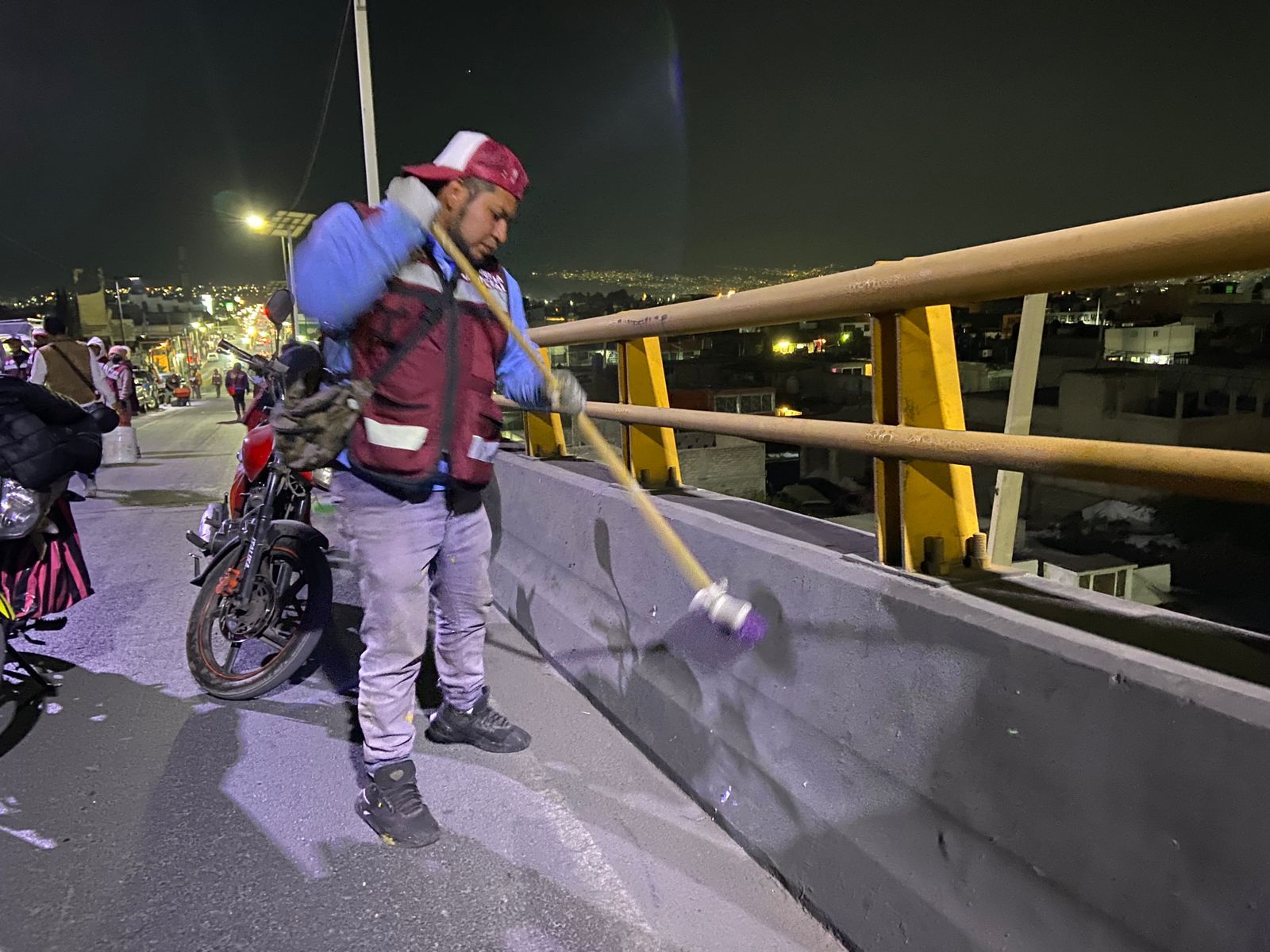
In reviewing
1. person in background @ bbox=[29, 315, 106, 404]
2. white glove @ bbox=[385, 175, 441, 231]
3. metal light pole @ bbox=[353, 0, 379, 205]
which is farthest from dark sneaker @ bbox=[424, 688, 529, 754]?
metal light pole @ bbox=[353, 0, 379, 205]

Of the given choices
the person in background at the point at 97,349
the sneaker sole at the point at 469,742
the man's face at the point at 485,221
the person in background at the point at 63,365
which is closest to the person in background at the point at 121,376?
the person in background at the point at 97,349

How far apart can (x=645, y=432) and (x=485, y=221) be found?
49.7 inches

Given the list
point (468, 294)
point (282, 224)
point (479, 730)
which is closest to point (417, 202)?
point (468, 294)

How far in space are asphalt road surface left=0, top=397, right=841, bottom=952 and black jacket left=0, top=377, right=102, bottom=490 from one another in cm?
107

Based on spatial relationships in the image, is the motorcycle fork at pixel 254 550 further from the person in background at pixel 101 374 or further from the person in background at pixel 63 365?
the person in background at pixel 63 365

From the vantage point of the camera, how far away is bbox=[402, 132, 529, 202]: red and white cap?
2.69 m

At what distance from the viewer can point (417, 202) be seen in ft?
8.42

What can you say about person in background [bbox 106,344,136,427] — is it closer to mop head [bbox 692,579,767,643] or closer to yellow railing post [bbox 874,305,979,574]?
mop head [bbox 692,579,767,643]

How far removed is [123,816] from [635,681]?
1.86m

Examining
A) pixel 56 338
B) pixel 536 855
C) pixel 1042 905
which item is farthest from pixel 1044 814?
pixel 56 338

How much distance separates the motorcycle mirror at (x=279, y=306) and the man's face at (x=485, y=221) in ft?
5.50

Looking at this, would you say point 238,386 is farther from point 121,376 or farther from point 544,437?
point 544,437

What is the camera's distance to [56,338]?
9.91m

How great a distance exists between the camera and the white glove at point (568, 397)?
10.3ft
